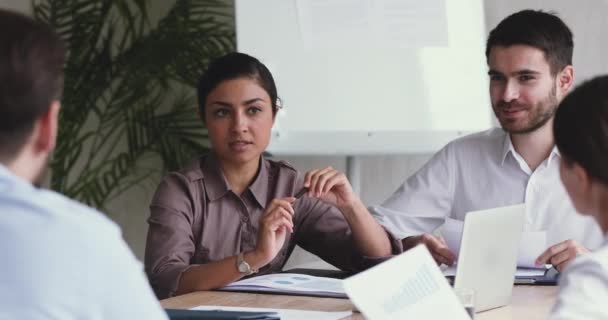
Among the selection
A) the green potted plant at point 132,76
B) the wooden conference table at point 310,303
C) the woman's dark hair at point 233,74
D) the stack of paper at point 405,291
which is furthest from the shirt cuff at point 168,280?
the green potted plant at point 132,76

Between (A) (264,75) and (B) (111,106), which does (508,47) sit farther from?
(B) (111,106)

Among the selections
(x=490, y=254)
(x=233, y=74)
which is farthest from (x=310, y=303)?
(x=233, y=74)

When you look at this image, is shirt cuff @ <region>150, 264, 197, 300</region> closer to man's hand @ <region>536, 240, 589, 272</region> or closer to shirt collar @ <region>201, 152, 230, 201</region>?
shirt collar @ <region>201, 152, 230, 201</region>

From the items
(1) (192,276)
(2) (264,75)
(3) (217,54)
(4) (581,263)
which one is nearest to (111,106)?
(3) (217,54)

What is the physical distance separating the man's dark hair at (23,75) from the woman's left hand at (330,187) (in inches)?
55.5

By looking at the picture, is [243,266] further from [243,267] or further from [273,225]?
[273,225]

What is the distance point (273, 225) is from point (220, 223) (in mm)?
411

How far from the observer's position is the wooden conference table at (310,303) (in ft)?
7.05

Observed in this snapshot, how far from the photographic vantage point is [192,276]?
8.00 ft

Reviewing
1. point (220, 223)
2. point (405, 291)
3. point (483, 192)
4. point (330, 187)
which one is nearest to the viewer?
point (405, 291)

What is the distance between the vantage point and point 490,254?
2.20 metres

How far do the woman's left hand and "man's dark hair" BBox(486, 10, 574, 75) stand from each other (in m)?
0.74

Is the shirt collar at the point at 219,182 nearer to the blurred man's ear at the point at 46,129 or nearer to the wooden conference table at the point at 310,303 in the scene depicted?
the wooden conference table at the point at 310,303

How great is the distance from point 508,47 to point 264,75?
740mm
